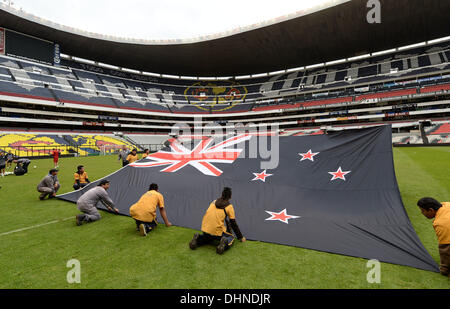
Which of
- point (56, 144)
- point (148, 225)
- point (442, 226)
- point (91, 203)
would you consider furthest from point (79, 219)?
point (56, 144)

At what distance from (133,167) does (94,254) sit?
391 centimetres

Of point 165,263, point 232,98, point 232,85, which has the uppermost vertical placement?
point 232,85

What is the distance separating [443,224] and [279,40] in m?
41.4

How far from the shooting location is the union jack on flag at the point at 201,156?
6590mm

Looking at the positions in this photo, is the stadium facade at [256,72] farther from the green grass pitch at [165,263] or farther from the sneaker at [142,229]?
the sneaker at [142,229]

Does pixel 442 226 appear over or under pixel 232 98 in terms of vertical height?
under

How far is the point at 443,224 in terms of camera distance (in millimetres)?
2703

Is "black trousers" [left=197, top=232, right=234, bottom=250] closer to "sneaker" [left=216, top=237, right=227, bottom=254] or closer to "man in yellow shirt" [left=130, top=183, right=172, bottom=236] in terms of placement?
"sneaker" [left=216, top=237, right=227, bottom=254]

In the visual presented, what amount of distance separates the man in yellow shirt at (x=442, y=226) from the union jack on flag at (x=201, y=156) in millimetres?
4419

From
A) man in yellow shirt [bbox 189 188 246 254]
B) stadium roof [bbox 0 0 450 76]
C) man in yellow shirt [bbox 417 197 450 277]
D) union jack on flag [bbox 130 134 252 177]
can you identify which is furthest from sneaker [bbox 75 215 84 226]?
stadium roof [bbox 0 0 450 76]

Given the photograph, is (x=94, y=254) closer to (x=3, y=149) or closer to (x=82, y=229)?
(x=82, y=229)

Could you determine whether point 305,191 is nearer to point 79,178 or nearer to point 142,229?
point 142,229

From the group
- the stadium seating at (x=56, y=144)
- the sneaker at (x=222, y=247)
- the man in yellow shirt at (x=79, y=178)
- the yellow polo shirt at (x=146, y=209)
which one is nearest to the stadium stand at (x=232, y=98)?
the stadium seating at (x=56, y=144)
